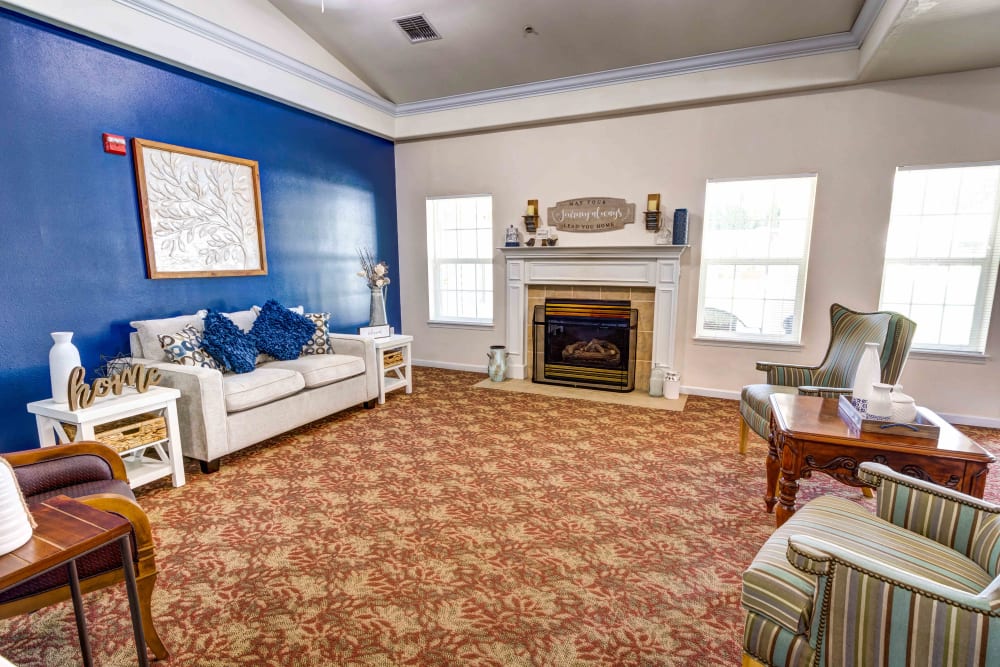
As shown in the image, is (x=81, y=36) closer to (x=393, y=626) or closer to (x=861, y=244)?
(x=393, y=626)

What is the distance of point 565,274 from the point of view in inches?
195

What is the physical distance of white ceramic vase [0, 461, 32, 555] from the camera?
1.14 meters

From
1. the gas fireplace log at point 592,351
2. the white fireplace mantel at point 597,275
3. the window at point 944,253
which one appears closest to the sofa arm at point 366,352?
the white fireplace mantel at point 597,275

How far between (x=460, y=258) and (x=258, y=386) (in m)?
3.01

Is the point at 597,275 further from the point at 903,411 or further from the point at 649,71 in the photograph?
the point at 903,411

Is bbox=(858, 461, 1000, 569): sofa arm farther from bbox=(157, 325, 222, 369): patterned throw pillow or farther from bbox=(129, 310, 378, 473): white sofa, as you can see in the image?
bbox=(157, 325, 222, 369): patterned throw pillow

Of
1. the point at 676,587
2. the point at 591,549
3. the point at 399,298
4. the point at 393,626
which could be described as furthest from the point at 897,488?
the point at 399,298

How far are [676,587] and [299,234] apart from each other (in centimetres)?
423

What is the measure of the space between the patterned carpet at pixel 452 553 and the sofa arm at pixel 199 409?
0.63 ft

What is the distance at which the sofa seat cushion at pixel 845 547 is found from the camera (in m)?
1.23

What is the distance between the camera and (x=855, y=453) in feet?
6.53

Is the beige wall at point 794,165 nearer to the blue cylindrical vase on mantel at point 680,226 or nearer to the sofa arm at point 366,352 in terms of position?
the blue cylindrical vase on mantel at point 680,226

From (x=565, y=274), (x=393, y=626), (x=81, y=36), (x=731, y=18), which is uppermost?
(x=731, y=18)

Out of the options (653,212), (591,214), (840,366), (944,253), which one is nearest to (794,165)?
(653,212)
